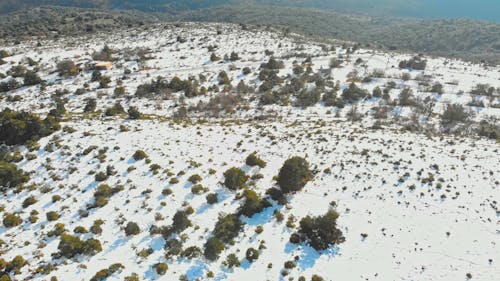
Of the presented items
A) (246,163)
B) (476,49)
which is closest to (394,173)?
(246,163)

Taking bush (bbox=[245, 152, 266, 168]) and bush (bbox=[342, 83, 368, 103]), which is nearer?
bush (bbox=[245, 152, 266, 168])

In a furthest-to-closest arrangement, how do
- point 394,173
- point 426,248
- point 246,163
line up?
1. point 246,163
2. point 394,173
3. point 426,248

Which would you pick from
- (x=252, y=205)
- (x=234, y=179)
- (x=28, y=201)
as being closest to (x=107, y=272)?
(x=252, y=205)

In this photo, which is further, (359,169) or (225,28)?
(225,28)

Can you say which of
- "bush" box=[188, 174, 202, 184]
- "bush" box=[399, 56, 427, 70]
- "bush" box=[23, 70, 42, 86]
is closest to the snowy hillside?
"bush" box=[188, 174, 202, 184]

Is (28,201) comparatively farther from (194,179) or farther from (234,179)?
(234,179)

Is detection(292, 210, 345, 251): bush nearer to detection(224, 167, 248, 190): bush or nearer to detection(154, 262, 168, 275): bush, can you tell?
detection(224, 167, 248, 190): bush

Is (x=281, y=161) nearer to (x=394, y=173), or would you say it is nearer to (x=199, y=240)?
(x=394, y=173)
